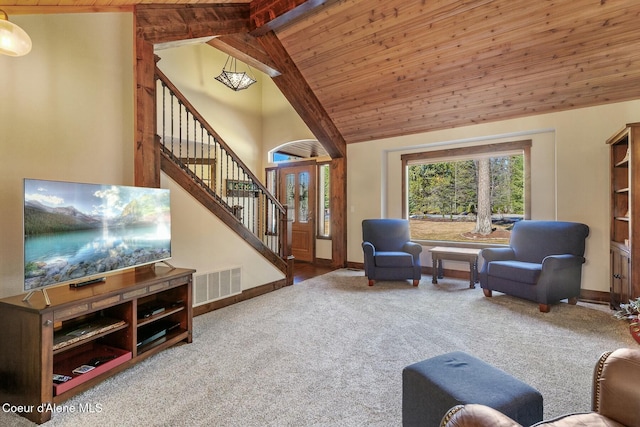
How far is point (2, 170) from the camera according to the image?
211cm

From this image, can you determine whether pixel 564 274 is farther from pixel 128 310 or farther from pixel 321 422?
pixel 128 310

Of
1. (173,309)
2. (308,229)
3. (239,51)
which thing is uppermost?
(239,51)

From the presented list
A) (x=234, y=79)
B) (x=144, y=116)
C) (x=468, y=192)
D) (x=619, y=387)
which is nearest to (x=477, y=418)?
(x=619, y=387)

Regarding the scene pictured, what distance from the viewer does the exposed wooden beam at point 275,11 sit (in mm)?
3174

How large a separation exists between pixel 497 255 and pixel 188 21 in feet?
15.3

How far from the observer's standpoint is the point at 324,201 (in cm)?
675

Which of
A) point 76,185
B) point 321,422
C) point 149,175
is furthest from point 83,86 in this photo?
point 321,422

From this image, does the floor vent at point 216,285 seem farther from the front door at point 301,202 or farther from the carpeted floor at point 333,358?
the front door at point 301,202

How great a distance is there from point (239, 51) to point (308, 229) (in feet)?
12.8

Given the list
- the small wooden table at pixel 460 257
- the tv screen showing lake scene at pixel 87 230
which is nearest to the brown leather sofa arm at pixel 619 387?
the tv screen showing lake scene at pixel 87 230

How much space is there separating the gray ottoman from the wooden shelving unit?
9.09ft

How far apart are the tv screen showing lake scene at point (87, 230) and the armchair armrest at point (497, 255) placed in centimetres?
391

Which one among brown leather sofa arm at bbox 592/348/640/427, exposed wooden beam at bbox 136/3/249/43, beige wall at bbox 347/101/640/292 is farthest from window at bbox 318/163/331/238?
brown leather sofa arm at bbox 592/348/640/427

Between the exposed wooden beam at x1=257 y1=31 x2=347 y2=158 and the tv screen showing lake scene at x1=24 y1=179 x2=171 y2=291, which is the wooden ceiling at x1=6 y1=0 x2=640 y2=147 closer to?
the exposed wooden beam at x1=257 y1=31 x2=347 y2=158
